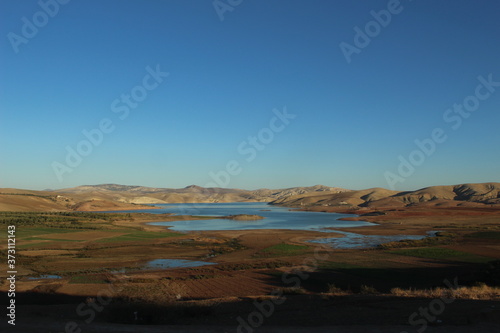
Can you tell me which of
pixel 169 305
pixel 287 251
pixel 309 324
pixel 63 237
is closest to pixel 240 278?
pixel 169 305

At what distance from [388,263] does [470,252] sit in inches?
515

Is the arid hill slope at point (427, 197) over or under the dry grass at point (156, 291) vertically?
over

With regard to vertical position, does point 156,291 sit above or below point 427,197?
below

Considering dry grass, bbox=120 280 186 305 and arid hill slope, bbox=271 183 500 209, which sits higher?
arid hill slope, bbox=271 183 500 209

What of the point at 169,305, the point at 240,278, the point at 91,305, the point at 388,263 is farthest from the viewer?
the point at 388,263

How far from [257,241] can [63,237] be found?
28.5 metres

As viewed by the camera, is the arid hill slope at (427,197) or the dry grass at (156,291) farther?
the arid hill slope at (427,197)

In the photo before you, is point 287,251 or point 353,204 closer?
point 287,251

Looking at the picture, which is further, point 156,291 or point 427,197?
point 427,197

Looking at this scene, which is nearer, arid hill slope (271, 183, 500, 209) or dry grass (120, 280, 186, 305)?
dry grass (120, 280, 186, 305)

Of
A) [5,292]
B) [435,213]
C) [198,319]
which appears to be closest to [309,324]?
[198,319]

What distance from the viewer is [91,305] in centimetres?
1591

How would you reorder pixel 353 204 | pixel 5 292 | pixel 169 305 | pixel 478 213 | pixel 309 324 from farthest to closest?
pixel 353 204, pixel 478 213, pixel 5 292, pixel 169 305, pixel 309 324

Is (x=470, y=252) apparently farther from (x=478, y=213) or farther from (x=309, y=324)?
(x=478, y=213)
